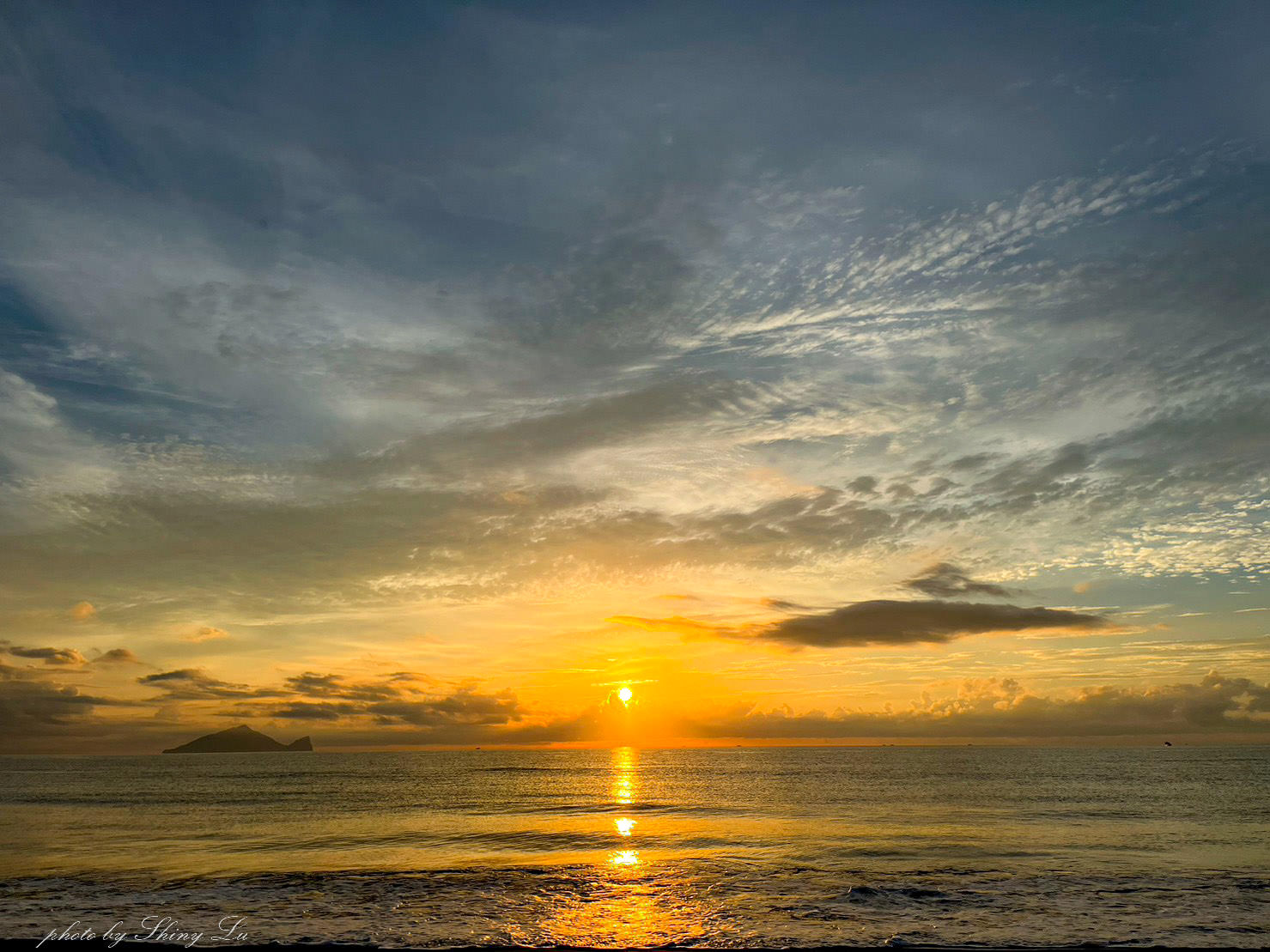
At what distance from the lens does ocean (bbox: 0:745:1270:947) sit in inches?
1030

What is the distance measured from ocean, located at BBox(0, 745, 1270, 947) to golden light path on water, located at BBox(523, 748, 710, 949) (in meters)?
0.15

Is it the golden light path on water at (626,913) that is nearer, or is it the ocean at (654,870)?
the golden light path on water at (626,913)

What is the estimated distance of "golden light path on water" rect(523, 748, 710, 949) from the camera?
24.9 metres

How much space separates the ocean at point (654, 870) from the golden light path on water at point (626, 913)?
6.1 inches

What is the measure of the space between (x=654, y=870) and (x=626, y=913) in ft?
38.1

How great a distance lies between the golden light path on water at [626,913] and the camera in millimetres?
24891

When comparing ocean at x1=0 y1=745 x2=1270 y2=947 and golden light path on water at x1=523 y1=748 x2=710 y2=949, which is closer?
golden light path on water at x1=523 y1=748 x2=710 y2=949

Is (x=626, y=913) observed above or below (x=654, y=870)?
above

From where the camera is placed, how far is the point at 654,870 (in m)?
39.9

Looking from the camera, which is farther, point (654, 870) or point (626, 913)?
point (654, 870)

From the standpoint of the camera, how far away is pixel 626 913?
1146 inches

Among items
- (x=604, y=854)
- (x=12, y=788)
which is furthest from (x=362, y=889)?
(x=12, y=788)

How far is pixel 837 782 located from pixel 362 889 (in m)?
107

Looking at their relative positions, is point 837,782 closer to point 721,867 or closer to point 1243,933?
point 721,867
